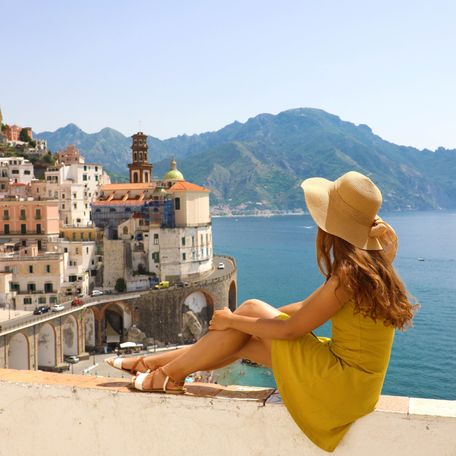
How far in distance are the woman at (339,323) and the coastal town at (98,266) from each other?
36.0 metres

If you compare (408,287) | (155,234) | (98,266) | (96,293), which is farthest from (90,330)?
(408,287)

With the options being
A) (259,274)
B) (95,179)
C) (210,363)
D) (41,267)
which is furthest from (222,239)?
(210,363)

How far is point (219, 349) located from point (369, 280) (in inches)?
47.7

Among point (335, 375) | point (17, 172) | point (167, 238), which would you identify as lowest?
point (167, 238)

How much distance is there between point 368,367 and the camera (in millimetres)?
3646

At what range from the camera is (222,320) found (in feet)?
13.4

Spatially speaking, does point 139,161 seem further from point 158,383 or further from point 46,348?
point 158,383

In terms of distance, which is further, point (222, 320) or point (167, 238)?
point (167, 238)

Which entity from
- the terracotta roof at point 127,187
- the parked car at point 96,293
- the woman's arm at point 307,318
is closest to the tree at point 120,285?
the parked car at point 96,293

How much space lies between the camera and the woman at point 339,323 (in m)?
3.55

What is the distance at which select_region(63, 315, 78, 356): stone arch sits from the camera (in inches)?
1660

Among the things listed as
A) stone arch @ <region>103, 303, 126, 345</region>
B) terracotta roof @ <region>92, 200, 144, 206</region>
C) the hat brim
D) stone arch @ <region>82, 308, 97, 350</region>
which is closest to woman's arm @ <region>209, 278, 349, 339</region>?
the hat brim

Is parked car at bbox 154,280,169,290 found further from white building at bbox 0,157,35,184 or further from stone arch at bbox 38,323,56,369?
white building at bbox 0,157,35,184

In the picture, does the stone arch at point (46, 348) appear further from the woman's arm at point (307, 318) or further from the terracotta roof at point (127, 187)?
the woman's arm at point (307, 318)
